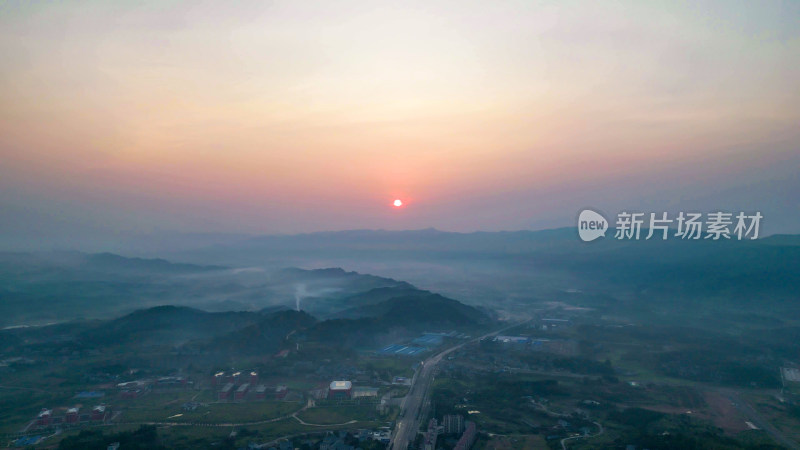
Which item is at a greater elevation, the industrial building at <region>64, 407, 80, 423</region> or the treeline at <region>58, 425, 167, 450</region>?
the treeline at <region>58, 425, 167, 450</region>

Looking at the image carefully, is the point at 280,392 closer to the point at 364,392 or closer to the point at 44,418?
the point at 364,392

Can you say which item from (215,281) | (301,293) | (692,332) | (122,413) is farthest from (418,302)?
(215,281)

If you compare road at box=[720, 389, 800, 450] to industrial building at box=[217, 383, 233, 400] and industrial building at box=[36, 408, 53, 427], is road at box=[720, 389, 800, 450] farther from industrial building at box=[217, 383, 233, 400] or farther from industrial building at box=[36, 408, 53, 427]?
industrial building at box=[36, 408, 53, 427]

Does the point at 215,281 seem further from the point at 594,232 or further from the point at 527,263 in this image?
the point at 527,263

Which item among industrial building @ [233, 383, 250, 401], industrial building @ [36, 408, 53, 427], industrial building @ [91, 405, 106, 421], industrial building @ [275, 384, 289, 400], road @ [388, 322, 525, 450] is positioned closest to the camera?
road @ [388, 322, 525, 450]

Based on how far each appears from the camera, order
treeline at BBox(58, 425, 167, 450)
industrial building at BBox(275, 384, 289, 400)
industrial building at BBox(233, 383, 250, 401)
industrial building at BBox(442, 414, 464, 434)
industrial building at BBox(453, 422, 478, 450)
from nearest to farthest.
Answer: treeline at BBox(58, 425, 167, 450)
industrial building at BBox(453, 422, 478, 450)
industrial building at BBox(442, 414, 464, 434)
industrial building at BBox(233, 383, 250, 401)
industrial building at BBox(275, 384, 289, 400)

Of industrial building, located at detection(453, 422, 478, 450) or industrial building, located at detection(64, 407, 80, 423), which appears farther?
industrial building, located at detection(64, 407, 80, 423)

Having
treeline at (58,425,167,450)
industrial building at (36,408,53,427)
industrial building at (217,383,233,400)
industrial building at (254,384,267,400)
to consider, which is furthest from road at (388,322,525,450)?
industrial building at (36,408,53,427)

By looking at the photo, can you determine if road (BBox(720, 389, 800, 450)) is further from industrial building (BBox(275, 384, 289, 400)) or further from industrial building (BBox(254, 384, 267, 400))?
industrial building (BBox(254, 384, 267, 400))

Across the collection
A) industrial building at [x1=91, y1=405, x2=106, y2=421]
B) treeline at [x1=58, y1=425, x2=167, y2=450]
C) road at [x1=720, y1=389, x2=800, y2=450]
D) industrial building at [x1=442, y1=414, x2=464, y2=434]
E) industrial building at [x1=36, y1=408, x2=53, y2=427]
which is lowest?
industrial building at [x1=36, y1=408, x2=53, y2=427]
